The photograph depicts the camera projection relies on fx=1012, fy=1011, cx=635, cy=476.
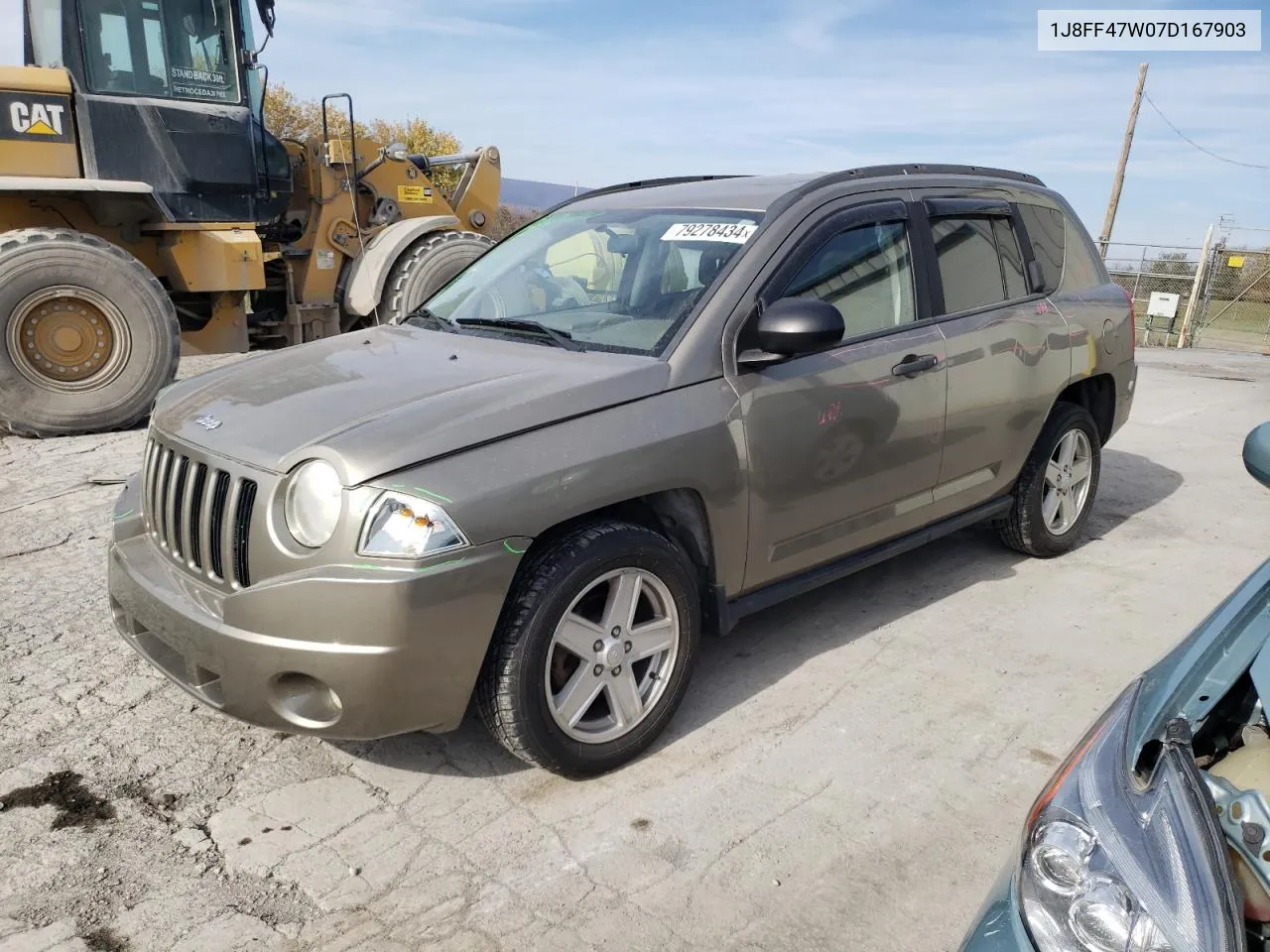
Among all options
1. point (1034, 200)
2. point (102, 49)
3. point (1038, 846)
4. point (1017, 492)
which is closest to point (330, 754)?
point (1038, 846)

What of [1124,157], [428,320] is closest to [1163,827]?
[428,320]

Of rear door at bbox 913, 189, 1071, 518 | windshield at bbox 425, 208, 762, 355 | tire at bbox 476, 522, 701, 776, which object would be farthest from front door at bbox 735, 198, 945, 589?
tire at bbox 476, 522, 701, 776

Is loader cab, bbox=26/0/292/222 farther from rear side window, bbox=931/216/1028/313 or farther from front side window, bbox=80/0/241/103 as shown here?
rear side window, bbox=931/216/1028/313

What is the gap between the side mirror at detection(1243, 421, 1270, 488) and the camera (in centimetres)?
235

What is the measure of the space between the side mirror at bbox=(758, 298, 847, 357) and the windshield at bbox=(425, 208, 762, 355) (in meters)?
0.29

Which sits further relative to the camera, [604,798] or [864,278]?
[864,278]

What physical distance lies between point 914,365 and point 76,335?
6391 millimetres

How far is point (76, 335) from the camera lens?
7543mm

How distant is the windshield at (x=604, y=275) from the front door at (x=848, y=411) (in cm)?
29

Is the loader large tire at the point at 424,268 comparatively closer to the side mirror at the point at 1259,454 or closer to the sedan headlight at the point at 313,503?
the sedan headlight at the point at 313,503

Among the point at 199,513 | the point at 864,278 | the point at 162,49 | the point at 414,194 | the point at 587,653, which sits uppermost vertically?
the point at 162,49

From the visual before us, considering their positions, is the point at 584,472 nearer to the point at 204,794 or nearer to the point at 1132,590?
the point at 204,794

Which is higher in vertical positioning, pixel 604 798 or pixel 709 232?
pixel 709 232

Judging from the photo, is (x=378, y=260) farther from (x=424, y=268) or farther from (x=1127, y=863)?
(x=1127, y=863)
